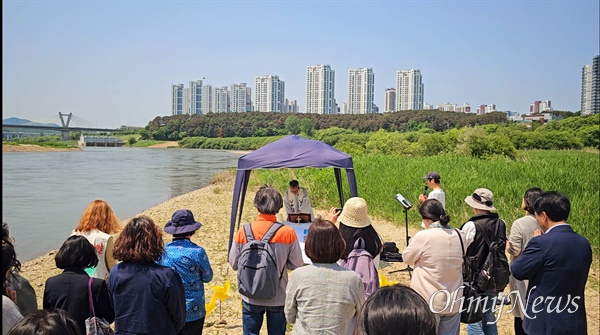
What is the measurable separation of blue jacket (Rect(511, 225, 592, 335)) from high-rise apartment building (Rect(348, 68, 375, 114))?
137193mm

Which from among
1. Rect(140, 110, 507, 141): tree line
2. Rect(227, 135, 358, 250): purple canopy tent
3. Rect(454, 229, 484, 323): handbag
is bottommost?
Rect(454, 229, 484, 323): handbag

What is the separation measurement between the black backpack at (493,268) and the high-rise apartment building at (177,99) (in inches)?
7146

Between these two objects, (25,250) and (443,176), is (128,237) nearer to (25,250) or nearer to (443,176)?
(25,250)

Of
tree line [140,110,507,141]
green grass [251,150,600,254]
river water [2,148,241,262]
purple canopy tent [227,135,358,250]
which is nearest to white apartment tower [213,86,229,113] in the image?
tree line [140,110,507,141]

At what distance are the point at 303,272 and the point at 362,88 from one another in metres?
140

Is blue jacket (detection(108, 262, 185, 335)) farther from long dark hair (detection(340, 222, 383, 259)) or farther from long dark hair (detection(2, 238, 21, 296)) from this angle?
long dark hair (detection(340, 222, 383, 259))

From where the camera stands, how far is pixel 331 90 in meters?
144

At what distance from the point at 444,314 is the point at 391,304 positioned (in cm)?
206

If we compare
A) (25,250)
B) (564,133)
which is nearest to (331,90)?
(564,133)

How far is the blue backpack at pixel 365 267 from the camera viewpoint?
3.00m

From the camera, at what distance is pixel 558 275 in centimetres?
279

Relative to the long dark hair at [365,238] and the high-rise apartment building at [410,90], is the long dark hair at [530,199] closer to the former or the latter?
the long dark hair at [365,238]

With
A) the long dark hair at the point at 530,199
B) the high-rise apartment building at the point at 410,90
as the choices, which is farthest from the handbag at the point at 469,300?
the high-rise apartment building at the point at 410,90

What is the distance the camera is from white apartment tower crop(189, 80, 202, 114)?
571ft
